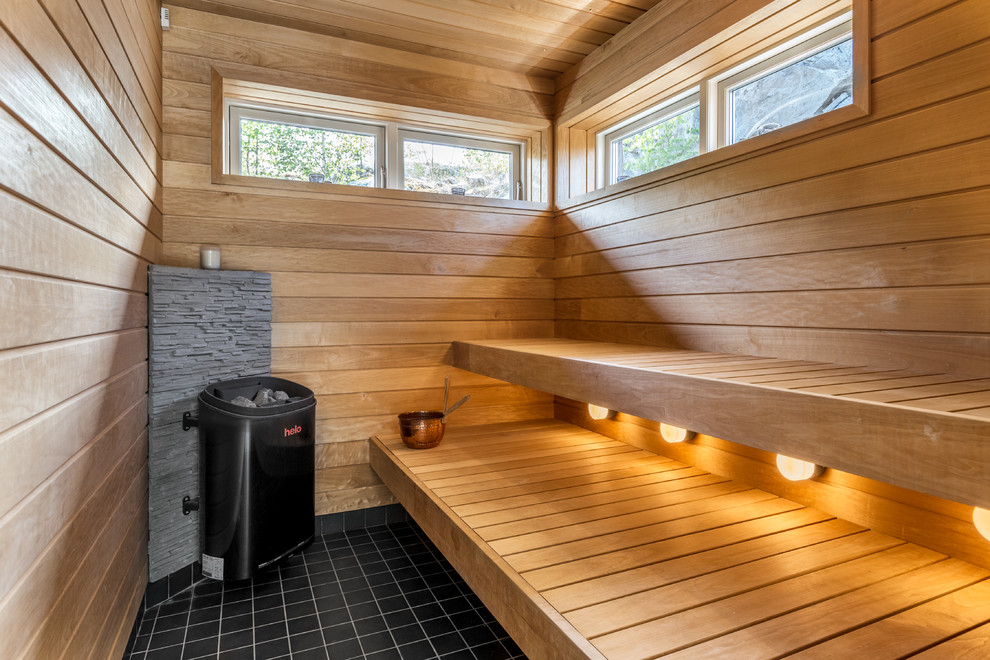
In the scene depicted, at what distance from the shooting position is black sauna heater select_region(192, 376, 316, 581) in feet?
6.96

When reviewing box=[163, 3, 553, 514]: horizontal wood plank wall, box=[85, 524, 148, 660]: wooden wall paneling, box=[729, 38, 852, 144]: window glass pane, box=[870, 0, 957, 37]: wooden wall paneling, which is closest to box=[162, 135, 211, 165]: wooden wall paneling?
box=[163, 3, 553, 514]: horizontal wood plank wall

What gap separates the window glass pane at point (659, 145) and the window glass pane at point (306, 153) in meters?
1.35

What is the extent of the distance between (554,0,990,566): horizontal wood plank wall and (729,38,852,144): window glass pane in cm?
24

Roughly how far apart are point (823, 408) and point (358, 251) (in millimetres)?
2267

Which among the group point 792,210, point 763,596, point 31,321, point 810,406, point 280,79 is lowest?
point 763,596

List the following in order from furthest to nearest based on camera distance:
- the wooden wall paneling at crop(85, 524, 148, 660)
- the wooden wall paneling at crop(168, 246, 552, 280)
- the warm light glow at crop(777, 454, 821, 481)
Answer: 1. the wooden wall paneling at crop(168, 246, 552, 280)
2. the warm light glow at crop(777, 454, 821, 481)
3. the wooden wall paneling at crop(85, 524, 148, 660)

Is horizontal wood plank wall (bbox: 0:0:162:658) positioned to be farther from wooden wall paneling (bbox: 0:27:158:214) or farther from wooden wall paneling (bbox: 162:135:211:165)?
wooden wall paneling (bbox: 162:135:211:165)

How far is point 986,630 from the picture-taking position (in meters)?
1.19

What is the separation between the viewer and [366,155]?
9.90 ft

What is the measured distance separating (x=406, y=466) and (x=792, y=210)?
1.79 m

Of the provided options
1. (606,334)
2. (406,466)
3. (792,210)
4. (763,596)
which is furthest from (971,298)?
(406,466)

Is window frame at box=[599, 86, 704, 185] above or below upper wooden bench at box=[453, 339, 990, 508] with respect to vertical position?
above

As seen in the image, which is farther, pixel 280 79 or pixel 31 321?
pixel 280 79

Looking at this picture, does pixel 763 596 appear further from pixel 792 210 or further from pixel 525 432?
pixel 525 432
